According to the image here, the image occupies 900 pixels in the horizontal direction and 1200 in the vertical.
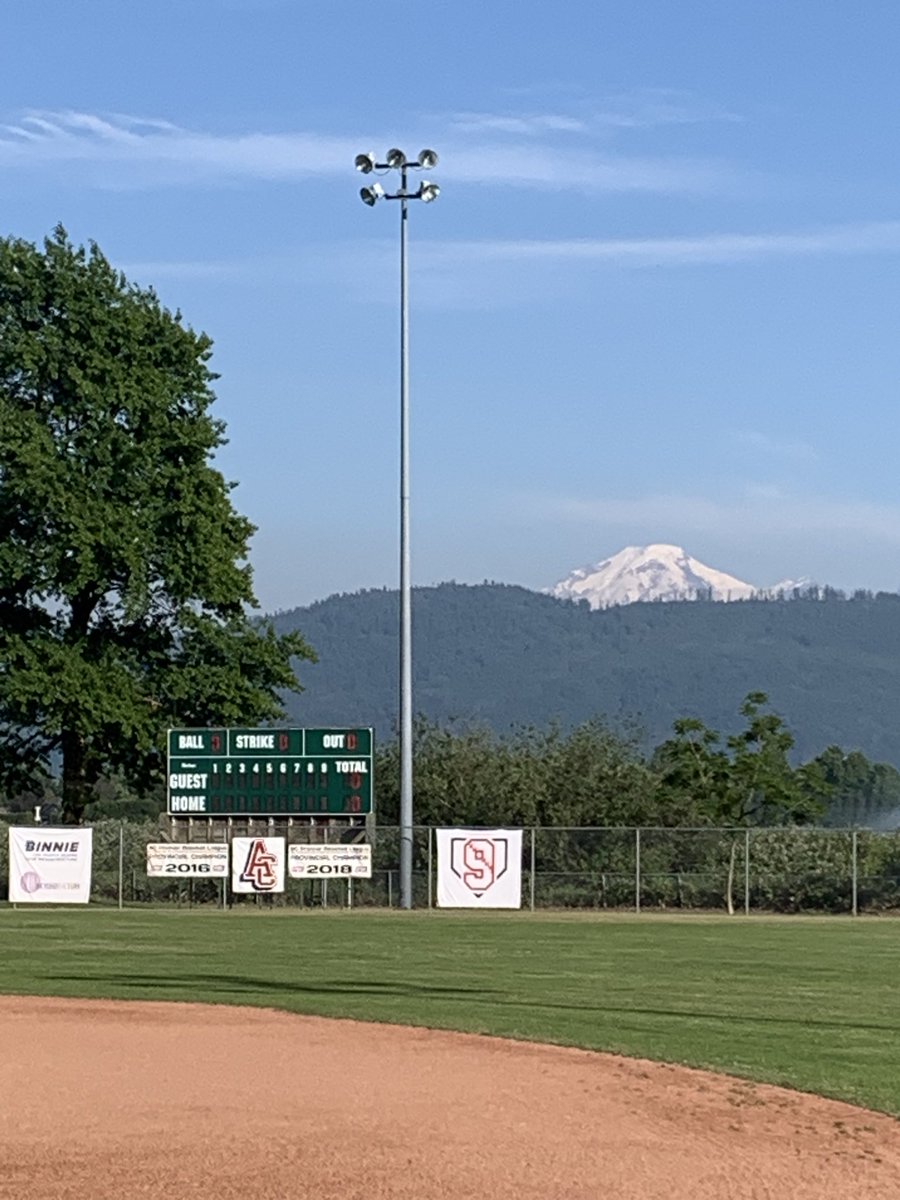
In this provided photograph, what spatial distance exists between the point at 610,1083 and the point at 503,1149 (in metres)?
2.91

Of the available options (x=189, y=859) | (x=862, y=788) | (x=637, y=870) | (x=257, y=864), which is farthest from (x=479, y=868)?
(x=862, y=788)

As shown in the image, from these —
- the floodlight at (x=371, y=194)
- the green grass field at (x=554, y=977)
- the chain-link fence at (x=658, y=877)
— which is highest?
the floodlight at (x=371, y=194)

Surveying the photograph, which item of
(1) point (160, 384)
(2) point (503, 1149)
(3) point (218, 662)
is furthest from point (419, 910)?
(2) point (503, 1149)

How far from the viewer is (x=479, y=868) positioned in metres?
45.1

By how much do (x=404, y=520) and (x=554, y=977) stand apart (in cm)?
2286

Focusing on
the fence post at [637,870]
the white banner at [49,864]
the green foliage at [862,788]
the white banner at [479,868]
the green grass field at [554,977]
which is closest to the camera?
the green grass field at [554,977]

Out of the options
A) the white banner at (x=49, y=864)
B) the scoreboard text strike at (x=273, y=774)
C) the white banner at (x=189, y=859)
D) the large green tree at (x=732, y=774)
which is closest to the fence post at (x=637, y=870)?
the scoreboard text strike at (x=273, y=774)

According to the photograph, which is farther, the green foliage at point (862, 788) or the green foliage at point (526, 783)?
the green foliage at point (862, 788)

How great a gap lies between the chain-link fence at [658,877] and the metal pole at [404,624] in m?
1.01

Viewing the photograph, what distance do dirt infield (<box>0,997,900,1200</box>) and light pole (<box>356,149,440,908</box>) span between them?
27.1m

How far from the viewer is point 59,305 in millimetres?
57344

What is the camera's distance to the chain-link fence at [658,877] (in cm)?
4769

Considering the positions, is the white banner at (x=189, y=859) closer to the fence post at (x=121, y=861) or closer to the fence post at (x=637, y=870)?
the fence post at (x=121, y=861)

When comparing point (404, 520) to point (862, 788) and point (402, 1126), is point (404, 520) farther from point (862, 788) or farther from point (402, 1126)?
point (862, 788)
